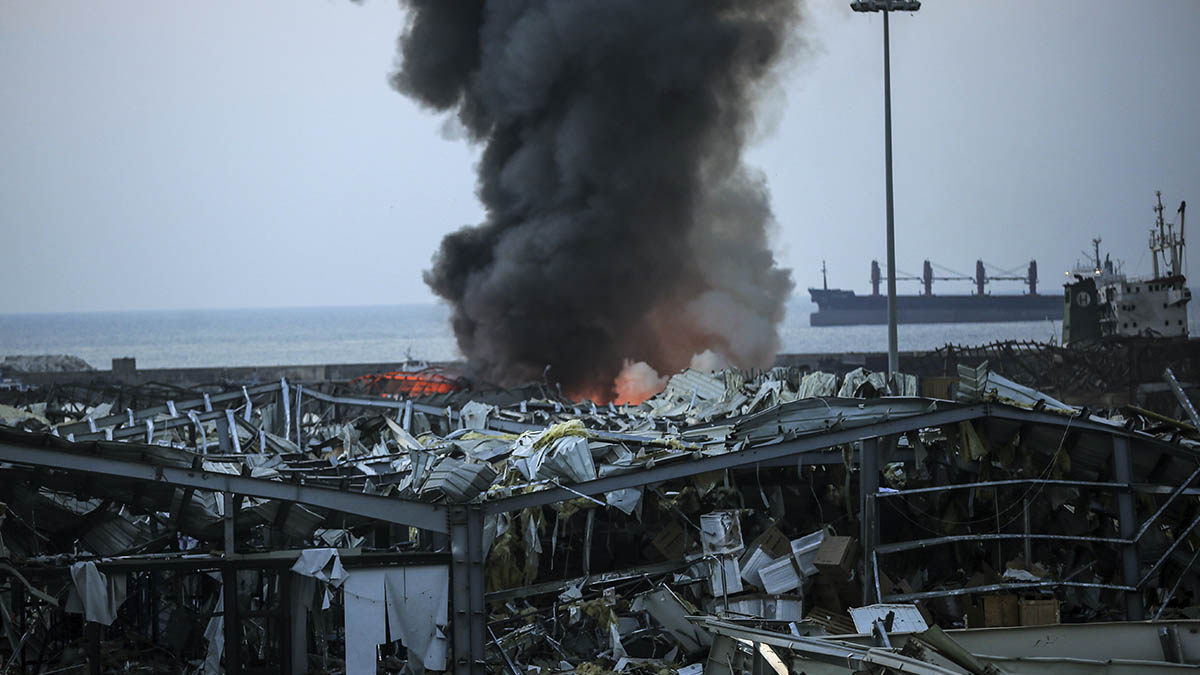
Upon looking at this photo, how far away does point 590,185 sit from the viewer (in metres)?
45.6

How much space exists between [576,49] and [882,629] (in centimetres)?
3796

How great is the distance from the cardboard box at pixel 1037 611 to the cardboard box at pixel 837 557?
84.3 inches

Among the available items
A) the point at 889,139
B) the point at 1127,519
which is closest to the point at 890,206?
the point at 889,139

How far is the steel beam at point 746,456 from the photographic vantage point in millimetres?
13102

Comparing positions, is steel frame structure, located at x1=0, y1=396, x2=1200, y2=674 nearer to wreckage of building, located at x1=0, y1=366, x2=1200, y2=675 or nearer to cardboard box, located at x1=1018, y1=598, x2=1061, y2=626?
wreckage of building, located at x1=0, y1=366, x2=1200, y2=675

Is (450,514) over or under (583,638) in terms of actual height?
over

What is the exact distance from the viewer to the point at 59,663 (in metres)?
12.6

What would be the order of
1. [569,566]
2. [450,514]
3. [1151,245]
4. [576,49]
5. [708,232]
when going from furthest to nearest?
[1151,245] < [708,232] < [576,49] < [569,566] < [450,514]

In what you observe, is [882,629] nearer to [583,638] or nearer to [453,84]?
[583,638]

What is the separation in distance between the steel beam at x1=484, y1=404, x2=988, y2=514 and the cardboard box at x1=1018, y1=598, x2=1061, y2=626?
2435mm

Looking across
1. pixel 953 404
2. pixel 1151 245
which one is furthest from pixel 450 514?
pixel 1151 245

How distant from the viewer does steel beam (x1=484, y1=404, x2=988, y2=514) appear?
13.1 meters

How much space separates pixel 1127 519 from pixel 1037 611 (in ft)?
5.50

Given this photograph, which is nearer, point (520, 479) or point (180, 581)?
point (180, 581)
